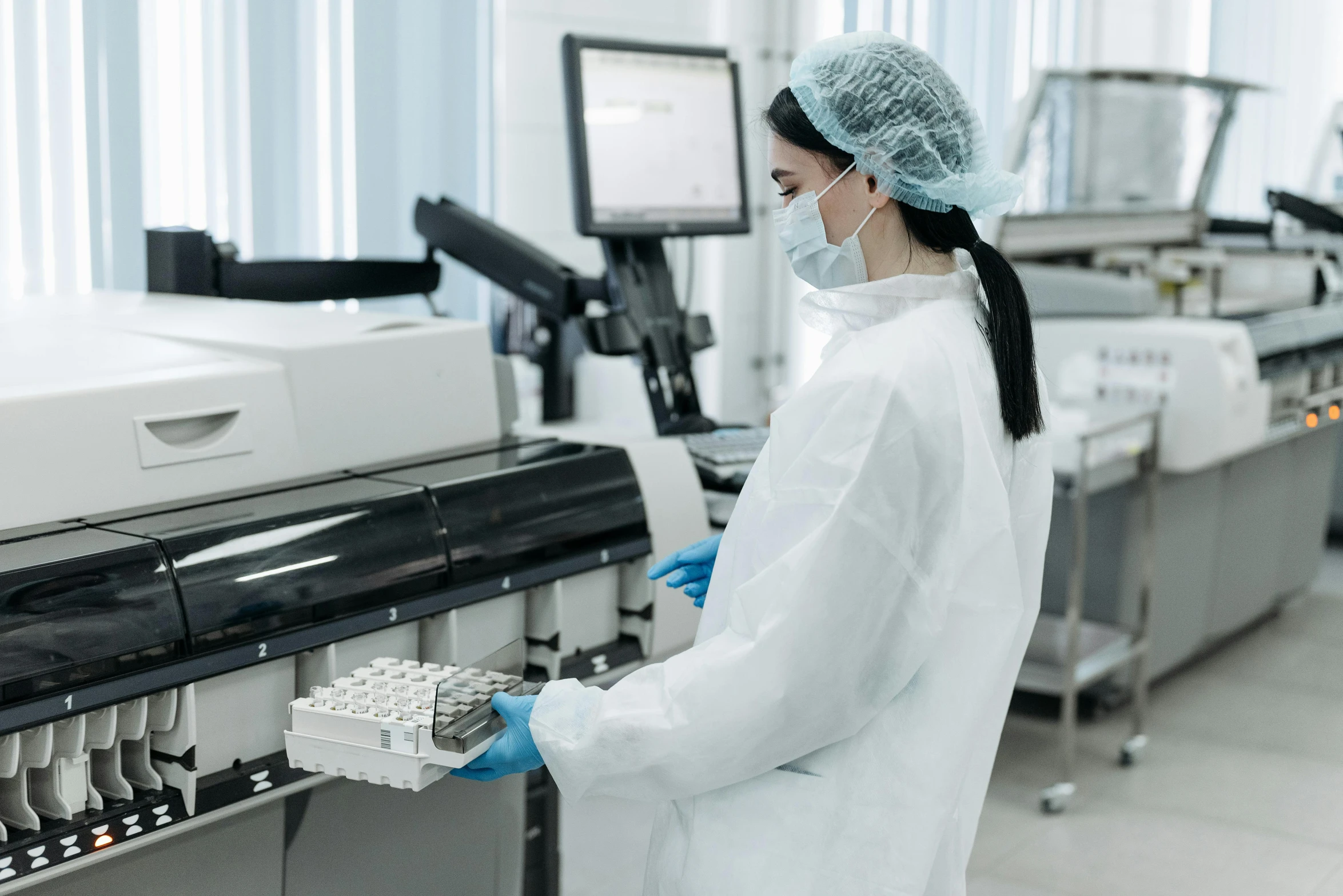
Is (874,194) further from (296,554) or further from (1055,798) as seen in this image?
(1055,798)

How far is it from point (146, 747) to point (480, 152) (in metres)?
2.60

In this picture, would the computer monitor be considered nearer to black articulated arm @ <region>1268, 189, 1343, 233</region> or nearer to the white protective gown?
the white protective gown

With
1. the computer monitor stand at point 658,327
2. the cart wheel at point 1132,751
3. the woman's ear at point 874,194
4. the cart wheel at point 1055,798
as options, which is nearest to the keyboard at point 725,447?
the computer monitor stand at point 658,327

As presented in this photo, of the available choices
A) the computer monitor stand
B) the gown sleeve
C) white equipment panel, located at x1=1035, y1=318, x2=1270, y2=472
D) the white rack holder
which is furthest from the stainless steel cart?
the white rack holder

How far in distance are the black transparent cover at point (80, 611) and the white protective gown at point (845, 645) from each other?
0.33m

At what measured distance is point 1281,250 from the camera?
164 inches

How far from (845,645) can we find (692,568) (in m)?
0.37

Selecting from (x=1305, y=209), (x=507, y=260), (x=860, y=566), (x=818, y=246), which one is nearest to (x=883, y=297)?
(x=818, y=246)

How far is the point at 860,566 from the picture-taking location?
3.39 ft

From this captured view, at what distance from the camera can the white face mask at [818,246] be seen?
118 cm

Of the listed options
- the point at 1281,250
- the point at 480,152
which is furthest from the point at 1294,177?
the point at 480,152

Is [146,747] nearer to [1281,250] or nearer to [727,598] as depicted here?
[727,598]

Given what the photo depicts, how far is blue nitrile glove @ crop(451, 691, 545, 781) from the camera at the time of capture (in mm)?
1149

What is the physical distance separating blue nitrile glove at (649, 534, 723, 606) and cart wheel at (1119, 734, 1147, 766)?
6.37ft
